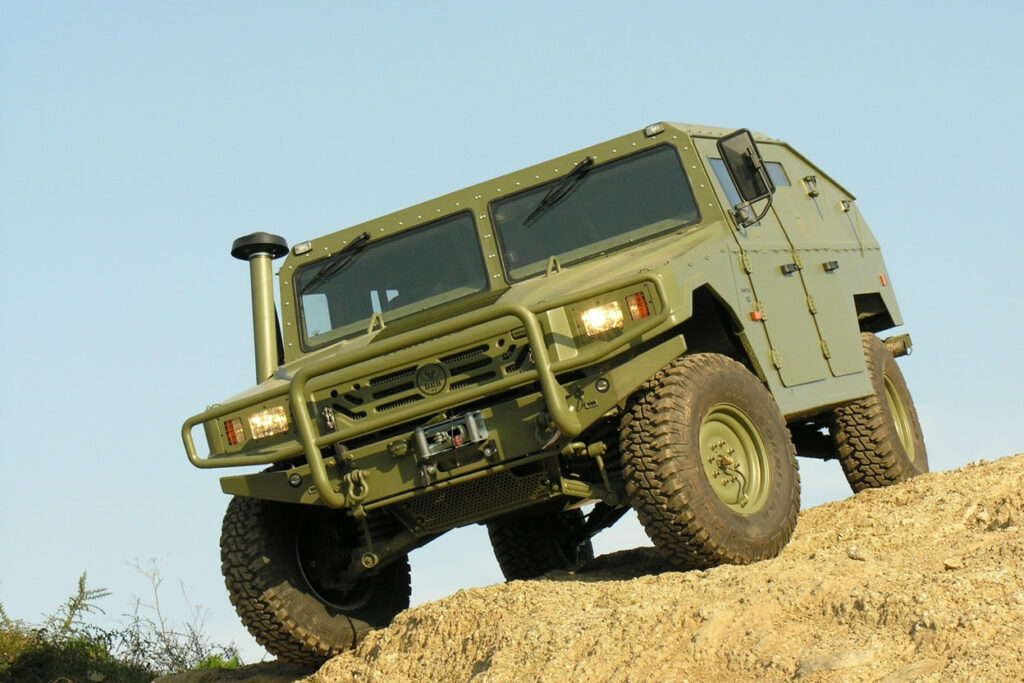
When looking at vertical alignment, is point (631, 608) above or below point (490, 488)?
below

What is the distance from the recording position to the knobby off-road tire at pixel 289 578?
639cm

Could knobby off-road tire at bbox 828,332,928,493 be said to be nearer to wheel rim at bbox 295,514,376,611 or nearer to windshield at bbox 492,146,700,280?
windshield at bbox 492,146,700,280

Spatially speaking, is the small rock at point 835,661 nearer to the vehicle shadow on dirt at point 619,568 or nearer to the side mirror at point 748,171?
the vehicle shadow on dirt at point 619,568

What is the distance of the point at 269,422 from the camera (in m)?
6.32

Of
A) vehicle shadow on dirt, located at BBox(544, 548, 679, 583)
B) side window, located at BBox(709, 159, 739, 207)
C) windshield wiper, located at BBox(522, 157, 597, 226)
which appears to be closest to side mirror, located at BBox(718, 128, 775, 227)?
side window, located at BBox(709, 159, 739, 207)

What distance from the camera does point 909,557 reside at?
5.32 meters

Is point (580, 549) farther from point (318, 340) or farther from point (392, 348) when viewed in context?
point (392, 348)

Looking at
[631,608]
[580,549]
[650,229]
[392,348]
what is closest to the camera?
[631,608]

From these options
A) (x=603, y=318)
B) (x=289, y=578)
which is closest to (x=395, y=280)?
(x=289, y=578)

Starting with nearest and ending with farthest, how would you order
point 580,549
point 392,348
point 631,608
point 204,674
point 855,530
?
point 631,608 → point 392,348 → point 855,530 → point 204,674 → point 580,549

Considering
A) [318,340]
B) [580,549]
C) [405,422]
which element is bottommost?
[580,549]

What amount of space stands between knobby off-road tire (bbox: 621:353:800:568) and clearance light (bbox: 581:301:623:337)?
0.34 metres

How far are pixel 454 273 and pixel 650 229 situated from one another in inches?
41.6

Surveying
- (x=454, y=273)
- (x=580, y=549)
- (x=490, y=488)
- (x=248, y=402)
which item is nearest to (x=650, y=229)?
(x=454, y=273)
